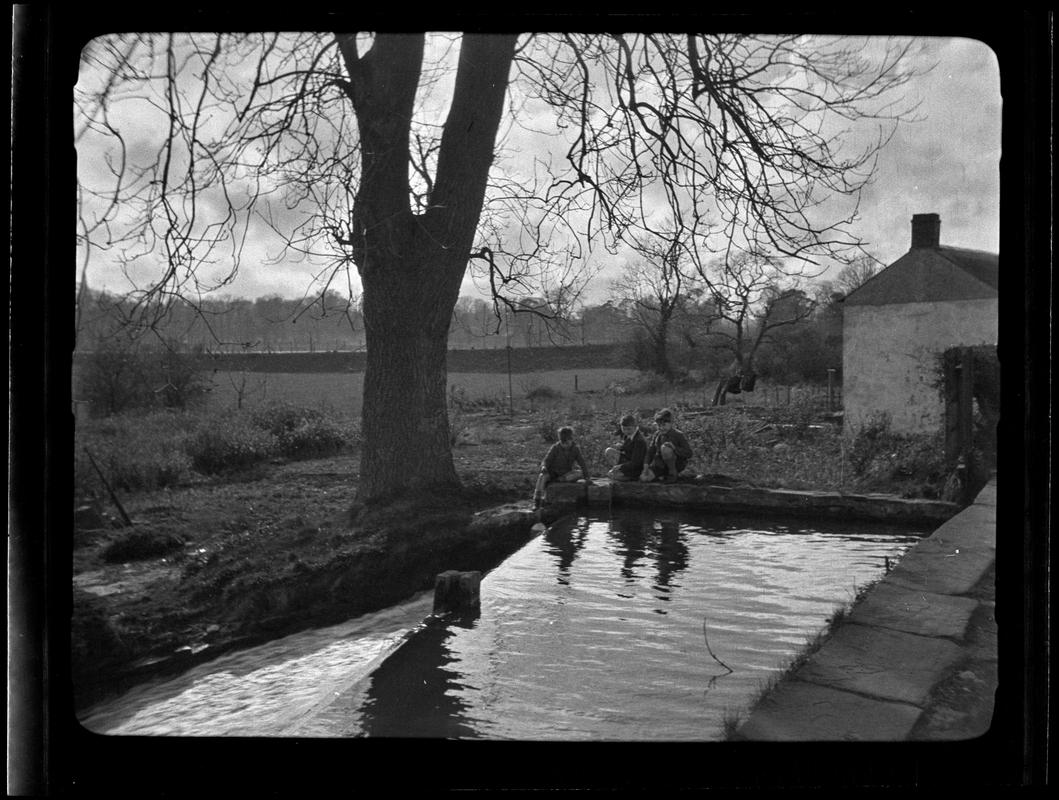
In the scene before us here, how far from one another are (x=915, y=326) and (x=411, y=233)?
1.99 metres

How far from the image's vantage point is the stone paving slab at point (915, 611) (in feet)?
8.05

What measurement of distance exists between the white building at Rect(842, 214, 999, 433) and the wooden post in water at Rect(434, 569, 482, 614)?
5.63 feet

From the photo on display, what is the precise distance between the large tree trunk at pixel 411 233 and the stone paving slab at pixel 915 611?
168cm

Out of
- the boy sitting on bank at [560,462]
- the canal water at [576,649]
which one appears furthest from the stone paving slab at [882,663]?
the boy sitting on bank at [560,462]

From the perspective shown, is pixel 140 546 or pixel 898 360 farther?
pixel 898 360

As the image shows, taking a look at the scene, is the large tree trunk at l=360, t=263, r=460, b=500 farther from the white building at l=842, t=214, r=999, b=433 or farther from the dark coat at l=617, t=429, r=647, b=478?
the white building at l=842, t=214, r=999, b=433

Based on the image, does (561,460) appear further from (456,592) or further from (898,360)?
(898,360)

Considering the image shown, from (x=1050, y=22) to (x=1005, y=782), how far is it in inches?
83.6

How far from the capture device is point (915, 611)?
2.64m

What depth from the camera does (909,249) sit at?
2678 millimetres

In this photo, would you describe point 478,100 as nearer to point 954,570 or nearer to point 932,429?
point 932,429

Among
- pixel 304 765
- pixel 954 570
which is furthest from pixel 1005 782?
pixel 304 765

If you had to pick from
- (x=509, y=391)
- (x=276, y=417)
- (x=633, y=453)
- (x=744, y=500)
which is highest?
(x=509, y=391)

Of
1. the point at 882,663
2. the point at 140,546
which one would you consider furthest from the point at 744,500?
the point at 140,546
